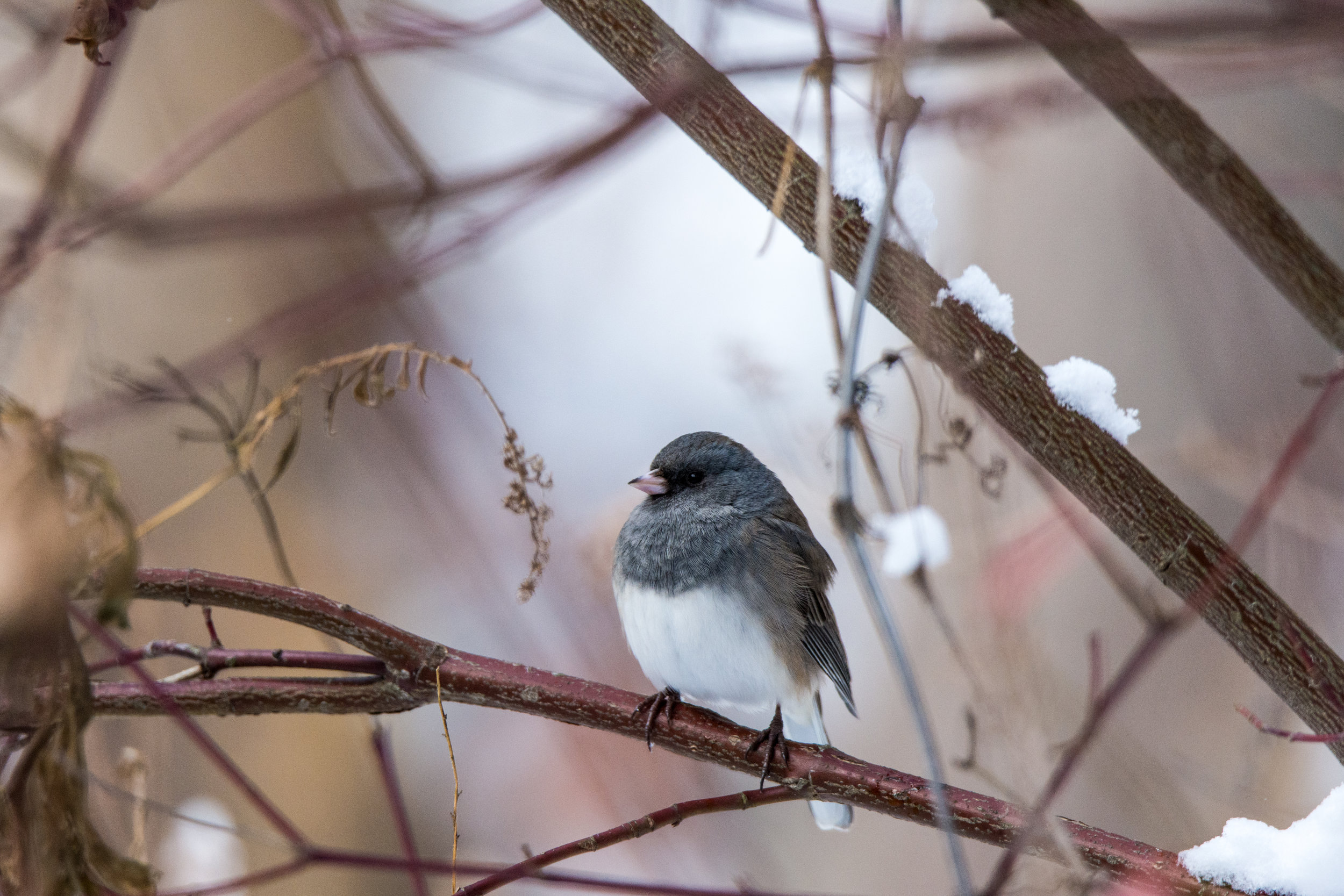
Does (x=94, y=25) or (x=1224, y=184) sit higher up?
(x=94, y=25)

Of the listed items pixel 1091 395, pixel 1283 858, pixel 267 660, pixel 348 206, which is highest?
pixel 348 206

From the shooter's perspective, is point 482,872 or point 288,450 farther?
point 288,450

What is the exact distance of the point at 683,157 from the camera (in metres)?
3.76

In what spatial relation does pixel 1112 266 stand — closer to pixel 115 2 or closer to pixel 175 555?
pixel 115 2

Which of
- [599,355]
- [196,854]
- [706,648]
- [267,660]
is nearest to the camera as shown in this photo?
[267,660]

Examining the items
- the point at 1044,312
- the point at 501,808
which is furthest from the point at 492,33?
the point at 501,808

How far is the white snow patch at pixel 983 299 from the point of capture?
112 centimetres

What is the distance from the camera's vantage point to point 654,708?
1293 mm

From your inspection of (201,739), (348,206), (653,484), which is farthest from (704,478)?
(201,739)

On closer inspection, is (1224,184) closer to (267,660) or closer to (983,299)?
(983,299)

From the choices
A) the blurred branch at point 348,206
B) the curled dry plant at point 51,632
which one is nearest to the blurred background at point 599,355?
the blurred branch at point 348,206

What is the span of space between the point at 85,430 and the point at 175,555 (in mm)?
1997

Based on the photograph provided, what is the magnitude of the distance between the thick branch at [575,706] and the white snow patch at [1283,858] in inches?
1.3

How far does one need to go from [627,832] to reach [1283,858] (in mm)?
699
